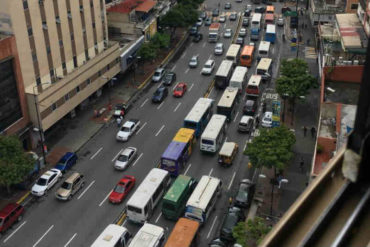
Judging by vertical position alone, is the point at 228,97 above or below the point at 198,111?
below

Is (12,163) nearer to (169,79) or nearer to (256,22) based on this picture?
(169,79)

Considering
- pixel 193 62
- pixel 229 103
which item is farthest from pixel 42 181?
pixel 193 62

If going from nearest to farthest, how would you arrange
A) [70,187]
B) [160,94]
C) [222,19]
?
[70,187], [160,94], [222,19]

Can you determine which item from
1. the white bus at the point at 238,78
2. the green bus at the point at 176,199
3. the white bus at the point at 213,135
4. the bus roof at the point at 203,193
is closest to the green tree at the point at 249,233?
the bus roof at the point at 203,193

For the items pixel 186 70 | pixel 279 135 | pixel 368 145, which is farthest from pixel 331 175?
pixel 186 70

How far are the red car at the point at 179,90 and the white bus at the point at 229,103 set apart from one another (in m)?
7.08

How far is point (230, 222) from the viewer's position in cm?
3931

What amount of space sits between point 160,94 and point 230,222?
96.2 ft

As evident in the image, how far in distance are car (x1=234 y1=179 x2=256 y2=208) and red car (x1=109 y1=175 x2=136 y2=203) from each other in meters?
10.8

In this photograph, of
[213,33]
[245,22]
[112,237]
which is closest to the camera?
[112,237]

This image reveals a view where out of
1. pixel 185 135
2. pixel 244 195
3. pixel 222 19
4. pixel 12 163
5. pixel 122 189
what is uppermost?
pixel 12 163

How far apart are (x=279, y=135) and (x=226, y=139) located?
36.4ft

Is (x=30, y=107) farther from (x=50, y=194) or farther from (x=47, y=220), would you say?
(x=47, y=220)

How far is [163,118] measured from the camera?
198 ft
